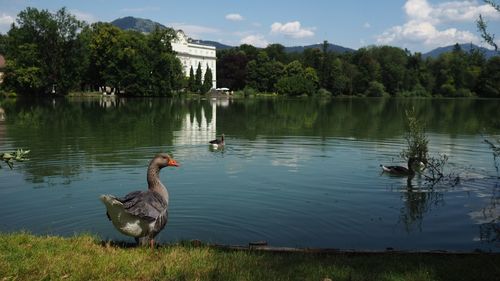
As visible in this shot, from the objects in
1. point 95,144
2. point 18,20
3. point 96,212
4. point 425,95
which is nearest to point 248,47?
point 425,95

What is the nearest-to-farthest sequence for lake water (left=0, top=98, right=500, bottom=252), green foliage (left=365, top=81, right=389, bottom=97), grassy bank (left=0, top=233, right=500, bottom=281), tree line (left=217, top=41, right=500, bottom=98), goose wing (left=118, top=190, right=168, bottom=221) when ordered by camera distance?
grassy bank (left=0, top=233, right=500, bottom=281) → goose wing (left=118, top=190, right=168, bottom=221) → lake water (left=0, top=98, right=500, bottom=252) → tree line (left=217, top=41, right=500, bottom=98) → green foliage (left=365, top=81, right=389, bottom=97)

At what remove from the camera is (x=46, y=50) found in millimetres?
111500

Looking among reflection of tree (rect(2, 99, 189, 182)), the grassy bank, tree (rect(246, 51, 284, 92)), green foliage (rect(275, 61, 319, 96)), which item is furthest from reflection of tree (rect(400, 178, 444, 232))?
tree (rect(246, 51, 284, 92))

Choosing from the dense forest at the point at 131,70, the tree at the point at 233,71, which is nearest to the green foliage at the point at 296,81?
the dense forest at the point at 131,70

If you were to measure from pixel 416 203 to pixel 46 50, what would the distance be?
365 feet

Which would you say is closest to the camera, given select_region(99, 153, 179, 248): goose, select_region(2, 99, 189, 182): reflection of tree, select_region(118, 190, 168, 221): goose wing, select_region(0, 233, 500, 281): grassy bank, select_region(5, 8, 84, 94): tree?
select_region(0, 233, 500, 281): grassy bank

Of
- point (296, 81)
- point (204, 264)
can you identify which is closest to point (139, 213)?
point (204, 264)

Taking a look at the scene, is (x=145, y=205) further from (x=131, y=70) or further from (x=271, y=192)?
(x=131, y=70)

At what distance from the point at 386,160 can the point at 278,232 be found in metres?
12.7

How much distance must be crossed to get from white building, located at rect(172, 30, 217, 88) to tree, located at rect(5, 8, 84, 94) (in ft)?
165

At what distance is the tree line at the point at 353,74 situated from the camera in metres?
156

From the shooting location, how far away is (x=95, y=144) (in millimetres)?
27359

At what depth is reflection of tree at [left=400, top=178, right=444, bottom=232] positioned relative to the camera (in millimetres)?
13341

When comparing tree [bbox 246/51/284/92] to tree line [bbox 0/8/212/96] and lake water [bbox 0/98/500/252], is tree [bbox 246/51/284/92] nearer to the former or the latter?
tree line [bbox 0/8/212/96]
